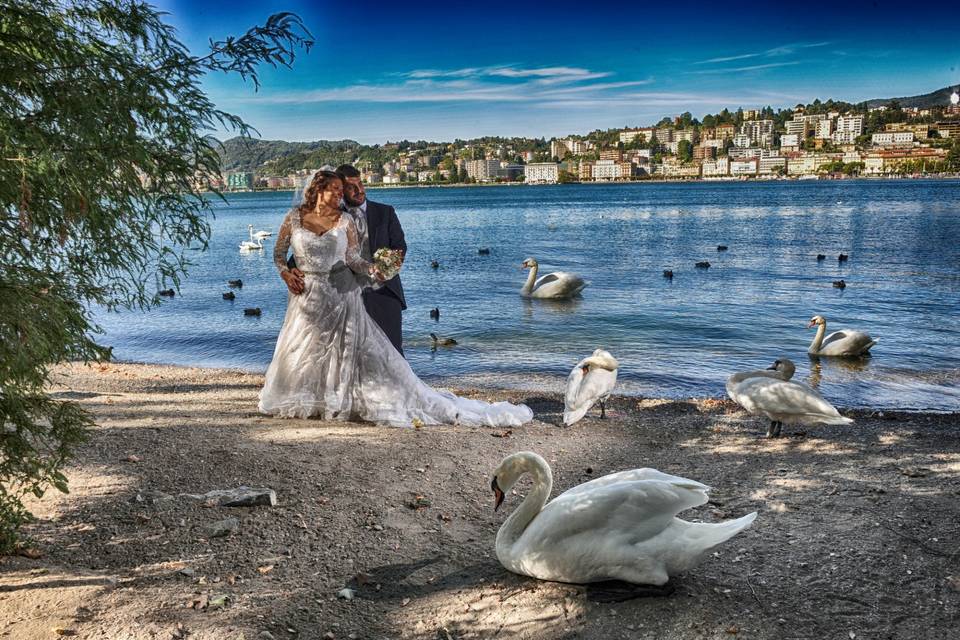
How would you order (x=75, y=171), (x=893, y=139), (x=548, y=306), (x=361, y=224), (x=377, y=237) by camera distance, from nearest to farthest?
1. (x=75, y=171)
2. (x=361, y=224)
3. (x=377, y=237)
4. (x=548, y=306)
5. (x=893, y=139)

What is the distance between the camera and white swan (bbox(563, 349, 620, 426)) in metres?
9.79

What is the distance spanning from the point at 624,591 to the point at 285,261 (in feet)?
19.7

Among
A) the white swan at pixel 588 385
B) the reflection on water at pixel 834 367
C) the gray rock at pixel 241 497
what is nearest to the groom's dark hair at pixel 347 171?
the white swan at pixel 588 385

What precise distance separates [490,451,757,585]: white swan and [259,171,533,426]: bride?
4132 mm

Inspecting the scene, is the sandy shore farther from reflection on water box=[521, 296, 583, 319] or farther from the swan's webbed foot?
reflection on water box=[521, 296, 583, 319]

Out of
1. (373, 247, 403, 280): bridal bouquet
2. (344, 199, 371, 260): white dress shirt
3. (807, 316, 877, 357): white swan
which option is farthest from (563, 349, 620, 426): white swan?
(807, 316, 877, 357): white swan

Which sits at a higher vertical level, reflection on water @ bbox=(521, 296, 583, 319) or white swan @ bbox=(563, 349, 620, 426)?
white swan @ bbox=(563, 349, 620, 426)

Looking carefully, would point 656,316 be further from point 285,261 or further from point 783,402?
point 285,261

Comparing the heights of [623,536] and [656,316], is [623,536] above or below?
above

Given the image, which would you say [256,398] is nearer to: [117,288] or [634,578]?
[117,288]

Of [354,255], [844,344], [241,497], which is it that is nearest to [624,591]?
[241,497]

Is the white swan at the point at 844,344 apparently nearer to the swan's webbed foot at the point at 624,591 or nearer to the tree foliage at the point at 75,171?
the swan's webbed foot at the point at 624,591

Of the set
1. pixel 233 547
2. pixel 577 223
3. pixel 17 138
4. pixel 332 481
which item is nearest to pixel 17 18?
pixel 17 138

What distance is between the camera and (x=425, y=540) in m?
5.78
